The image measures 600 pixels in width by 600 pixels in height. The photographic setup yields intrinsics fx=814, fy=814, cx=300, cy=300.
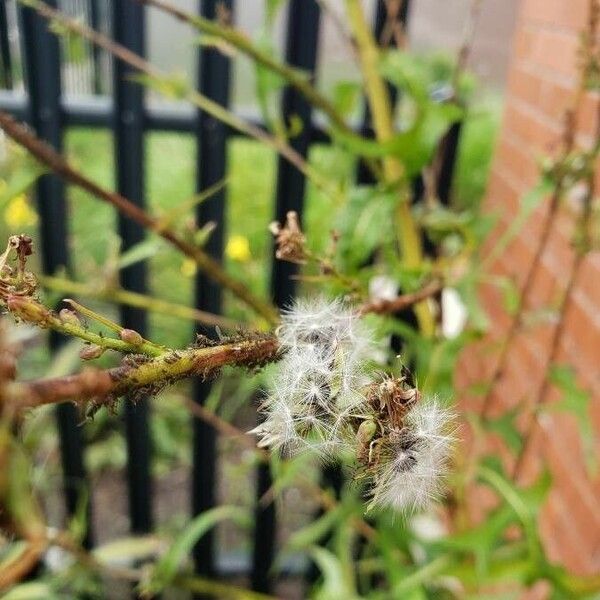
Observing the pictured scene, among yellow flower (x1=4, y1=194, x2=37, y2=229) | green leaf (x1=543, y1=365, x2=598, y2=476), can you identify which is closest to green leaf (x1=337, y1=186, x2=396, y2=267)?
green leaf (x1=543, y1=365, x2=598, y2=476)

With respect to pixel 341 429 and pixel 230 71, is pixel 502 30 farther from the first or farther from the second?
pixel 341 429

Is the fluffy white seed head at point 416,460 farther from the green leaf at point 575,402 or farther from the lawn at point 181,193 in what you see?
the lawn at point 181,193

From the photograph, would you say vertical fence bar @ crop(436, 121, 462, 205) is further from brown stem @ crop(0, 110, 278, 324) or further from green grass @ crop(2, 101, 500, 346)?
green grass @ crop(2, 101, 500, 346)

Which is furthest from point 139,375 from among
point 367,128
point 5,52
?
point 5,52

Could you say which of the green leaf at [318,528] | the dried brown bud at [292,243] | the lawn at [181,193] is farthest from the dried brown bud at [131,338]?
the lawn at [181,193]

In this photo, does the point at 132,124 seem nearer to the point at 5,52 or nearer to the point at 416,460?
the point at 5,52
